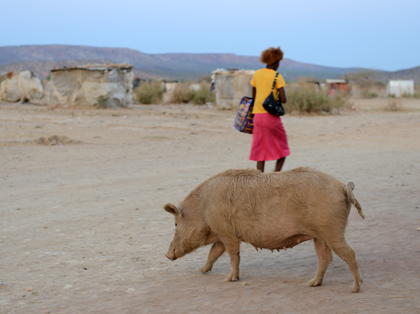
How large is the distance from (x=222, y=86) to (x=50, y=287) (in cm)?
2421

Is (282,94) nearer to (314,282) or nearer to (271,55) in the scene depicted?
(271,55)

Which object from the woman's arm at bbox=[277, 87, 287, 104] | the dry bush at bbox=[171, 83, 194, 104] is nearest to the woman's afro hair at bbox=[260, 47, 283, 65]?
the woman's arm at bbox=[277, 87, 287, 104]

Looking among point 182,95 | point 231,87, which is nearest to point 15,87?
point 182,95

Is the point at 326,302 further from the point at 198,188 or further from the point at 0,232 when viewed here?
the point at 0,232

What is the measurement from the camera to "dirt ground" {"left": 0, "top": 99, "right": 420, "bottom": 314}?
12.3 feet

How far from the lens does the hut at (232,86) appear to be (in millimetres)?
26875

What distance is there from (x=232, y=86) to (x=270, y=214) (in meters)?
23.7

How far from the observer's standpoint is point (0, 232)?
224 inches

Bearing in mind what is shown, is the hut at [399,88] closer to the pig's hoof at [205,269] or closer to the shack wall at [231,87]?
the shack wall at [231,87]

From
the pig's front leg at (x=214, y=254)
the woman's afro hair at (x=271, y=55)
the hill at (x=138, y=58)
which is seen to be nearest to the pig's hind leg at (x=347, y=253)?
the pig's front leg at (x=214, y=254)

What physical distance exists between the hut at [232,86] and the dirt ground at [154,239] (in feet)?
45.6

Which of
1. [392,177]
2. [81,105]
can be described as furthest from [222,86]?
[392,177]

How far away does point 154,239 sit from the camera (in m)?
5.55

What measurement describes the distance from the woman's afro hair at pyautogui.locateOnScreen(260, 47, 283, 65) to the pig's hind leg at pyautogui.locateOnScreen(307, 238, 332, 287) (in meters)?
3.36
